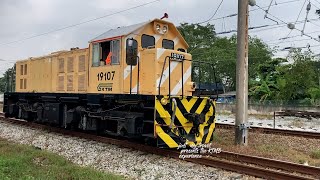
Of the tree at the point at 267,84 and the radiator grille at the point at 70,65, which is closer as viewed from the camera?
the radiator grille at the point at 70,65

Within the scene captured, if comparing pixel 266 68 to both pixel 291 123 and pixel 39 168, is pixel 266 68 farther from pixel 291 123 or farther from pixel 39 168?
pixel 39 168

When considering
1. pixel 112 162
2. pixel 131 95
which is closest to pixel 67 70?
pixel 131 95

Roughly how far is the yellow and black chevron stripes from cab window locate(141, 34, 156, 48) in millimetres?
1804

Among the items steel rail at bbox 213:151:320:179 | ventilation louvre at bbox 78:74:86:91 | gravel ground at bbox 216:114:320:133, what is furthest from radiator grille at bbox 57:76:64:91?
gravel ground at bbox 216:114:320:133

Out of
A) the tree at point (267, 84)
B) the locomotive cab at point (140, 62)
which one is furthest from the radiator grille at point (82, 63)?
the tree at point (267, 84)

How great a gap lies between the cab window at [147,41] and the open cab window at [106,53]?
26.9 inches

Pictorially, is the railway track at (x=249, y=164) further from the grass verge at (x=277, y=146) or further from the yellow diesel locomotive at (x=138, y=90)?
the grass verge at (x=277, y=146)

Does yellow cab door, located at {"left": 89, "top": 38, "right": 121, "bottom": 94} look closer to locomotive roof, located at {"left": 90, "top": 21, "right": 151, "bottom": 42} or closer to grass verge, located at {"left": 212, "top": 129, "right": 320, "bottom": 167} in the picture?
locomotive roof, located at {"left": 90, "top": 21, "right": 151, "bottom": 42}

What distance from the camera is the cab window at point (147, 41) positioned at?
9.65m

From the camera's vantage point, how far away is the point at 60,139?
11.4 m

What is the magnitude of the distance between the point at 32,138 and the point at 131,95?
4.79 m

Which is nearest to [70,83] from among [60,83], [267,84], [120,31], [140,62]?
[60,83]

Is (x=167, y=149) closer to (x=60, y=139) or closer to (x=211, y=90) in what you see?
(x=211, y=90)

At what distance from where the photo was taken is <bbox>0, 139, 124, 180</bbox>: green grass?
6.78 meters
